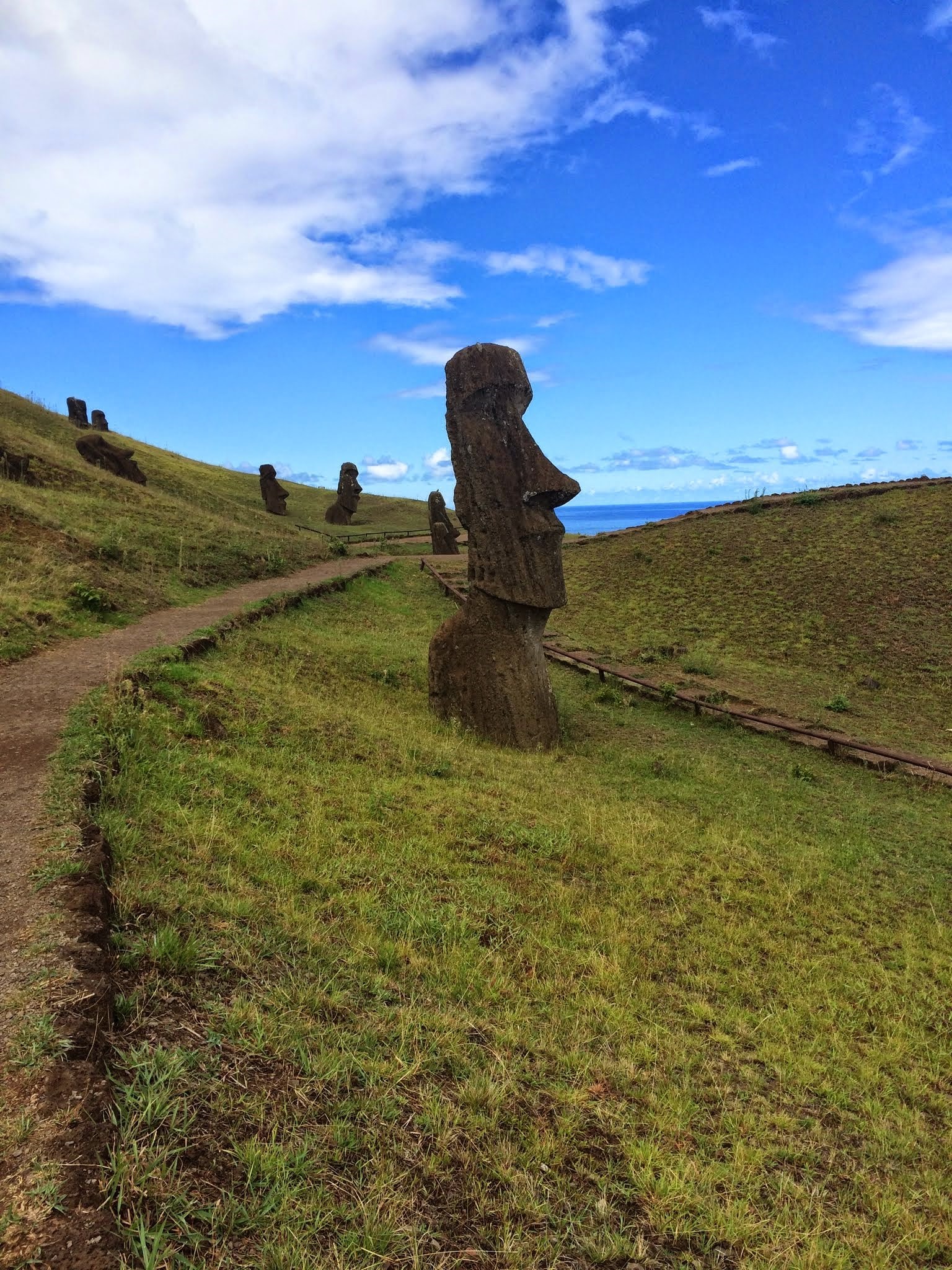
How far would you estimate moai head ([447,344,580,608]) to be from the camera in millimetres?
10875

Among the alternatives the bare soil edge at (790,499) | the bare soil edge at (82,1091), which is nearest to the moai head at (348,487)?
the bare soil edge at (790,499)

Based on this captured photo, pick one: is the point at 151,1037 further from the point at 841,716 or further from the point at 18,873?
the point at 841,716

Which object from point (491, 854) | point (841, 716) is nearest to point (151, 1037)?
point (491, 854)

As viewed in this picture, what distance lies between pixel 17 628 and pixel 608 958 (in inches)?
378

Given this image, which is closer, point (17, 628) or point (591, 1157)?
point (591, 1157)

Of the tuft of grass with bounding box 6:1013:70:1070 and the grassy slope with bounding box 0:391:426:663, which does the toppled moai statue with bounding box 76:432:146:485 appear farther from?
the tuft of grass with bounding box 6:1013:70:1070

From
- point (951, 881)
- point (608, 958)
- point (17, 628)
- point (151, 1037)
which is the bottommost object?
point (951, 881)

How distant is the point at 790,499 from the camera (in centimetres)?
2638

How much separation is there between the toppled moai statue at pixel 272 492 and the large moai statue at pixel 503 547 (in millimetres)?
36854

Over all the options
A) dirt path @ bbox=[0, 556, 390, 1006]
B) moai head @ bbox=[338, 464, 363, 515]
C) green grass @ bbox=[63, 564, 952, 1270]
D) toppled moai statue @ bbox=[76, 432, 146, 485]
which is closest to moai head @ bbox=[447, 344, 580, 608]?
green grass @ bbox=[63, 564, 952, 1270]

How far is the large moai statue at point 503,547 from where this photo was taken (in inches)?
429

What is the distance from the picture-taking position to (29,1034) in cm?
273

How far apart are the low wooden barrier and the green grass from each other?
1.75 m

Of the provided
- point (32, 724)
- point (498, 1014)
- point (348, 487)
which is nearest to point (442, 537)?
point (348, 487)
